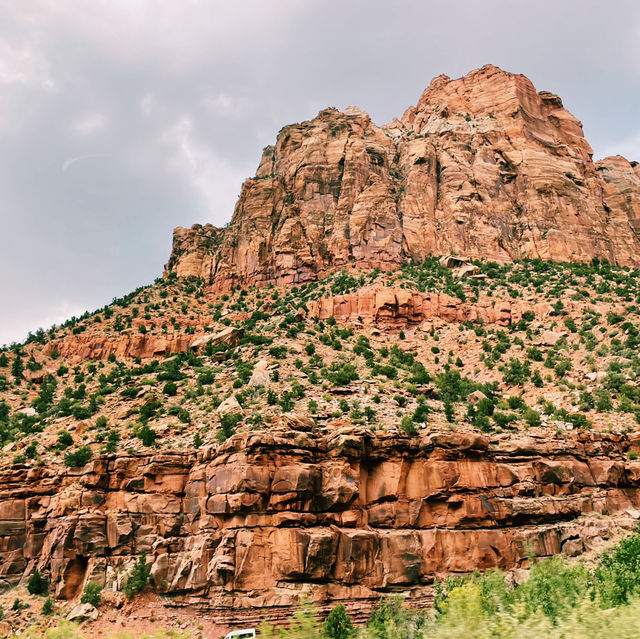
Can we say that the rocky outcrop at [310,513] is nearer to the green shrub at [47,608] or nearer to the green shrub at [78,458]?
the green shrub at [78,458]

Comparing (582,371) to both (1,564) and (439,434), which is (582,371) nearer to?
(439,434)

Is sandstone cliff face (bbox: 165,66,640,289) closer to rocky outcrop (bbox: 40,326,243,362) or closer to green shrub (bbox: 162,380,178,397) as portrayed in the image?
rocky outcrop (bbox: 40,326,243,362)

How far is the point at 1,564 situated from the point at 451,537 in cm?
2537

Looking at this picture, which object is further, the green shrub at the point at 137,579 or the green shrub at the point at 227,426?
the green shrub at the point at 227,426

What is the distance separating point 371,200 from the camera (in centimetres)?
6900

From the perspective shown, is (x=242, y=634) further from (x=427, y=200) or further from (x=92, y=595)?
(x=427, y=200)

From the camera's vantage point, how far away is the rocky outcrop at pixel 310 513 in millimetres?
27953

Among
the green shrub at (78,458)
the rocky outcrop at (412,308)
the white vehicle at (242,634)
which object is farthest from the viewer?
the rocky outcrop at (412,308)

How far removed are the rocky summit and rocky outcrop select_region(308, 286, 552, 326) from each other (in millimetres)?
228

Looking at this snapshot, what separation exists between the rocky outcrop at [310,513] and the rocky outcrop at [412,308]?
21265 millimetres

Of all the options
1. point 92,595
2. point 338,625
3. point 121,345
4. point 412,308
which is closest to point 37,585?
point 92,595

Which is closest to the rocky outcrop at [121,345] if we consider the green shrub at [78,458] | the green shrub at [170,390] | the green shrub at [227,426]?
the green shrub at [170,390]

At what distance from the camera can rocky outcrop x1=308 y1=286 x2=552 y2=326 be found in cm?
5300

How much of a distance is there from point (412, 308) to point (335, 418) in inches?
915
